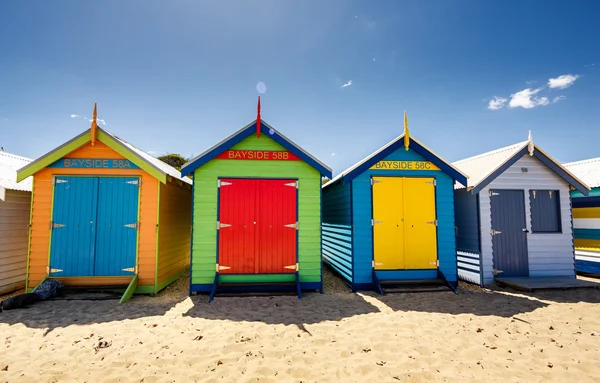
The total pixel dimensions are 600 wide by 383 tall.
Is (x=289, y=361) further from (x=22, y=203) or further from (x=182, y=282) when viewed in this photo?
(x=22, y=203)

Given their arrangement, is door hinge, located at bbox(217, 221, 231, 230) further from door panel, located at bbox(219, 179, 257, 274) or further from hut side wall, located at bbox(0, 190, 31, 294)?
hut side wall, located at bbox(0, 190, 31, 294)

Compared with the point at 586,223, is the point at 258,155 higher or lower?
higher

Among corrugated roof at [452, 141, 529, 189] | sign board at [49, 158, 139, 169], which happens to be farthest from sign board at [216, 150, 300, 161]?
corrugated roof at [452, 141, 529, 189]

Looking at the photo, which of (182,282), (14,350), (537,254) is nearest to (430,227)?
(537,254)

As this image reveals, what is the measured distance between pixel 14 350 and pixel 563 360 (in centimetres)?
775

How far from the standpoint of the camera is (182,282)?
8844mm

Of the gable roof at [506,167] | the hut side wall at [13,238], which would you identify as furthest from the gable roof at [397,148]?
the hut side wall at [13,238]

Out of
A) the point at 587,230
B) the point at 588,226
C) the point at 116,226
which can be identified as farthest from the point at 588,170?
the point at 116,226

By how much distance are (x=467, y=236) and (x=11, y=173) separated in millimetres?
13296

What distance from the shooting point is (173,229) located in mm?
8805

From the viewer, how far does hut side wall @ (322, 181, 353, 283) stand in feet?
27.6

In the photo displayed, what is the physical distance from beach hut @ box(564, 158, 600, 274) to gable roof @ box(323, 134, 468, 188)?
18.0ft

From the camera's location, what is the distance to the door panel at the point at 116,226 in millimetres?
7312

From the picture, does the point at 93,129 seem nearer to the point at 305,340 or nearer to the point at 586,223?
the point at 305,340
